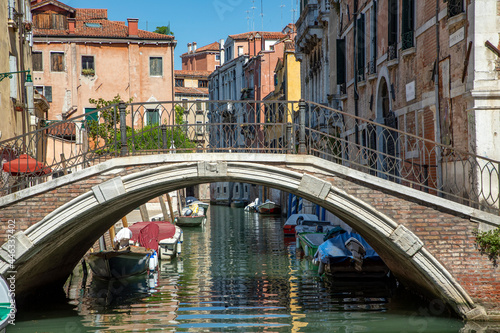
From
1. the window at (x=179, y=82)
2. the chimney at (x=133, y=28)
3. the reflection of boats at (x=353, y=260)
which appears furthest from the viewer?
the window at (x=179, y=82)

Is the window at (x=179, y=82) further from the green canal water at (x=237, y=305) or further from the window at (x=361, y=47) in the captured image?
the window at (x=361, y=47)

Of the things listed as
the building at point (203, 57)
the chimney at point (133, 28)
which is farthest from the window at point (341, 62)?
the building at point (203, 57)

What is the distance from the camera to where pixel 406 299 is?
11680 mm

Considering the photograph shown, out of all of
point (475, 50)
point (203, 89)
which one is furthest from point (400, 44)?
point (203, 89)

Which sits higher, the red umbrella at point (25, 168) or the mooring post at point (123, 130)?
the mooring post at point (123, 130)

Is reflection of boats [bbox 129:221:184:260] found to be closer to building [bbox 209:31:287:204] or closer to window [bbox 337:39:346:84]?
window [bbox 337:39:346:84]

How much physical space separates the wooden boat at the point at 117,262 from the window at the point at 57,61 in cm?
1719

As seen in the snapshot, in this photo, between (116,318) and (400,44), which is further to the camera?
(400,44)

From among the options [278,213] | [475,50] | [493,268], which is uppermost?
[475,50]

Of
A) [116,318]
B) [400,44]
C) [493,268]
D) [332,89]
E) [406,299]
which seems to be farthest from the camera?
[332,89]

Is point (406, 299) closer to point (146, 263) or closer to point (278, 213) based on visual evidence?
point (146, 263)

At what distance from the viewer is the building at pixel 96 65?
2952 centimetres

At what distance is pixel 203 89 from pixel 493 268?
152ft

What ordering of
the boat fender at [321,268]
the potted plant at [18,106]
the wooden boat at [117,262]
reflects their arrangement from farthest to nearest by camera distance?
the potted plant at [18,106]
the boat fender at [321,268]
the wooden boat at [117,262]
